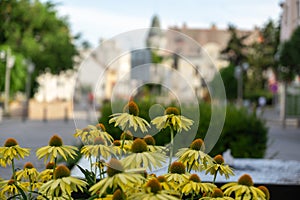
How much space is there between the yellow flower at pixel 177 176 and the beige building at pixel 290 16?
3338cm

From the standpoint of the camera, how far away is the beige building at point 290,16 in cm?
3659

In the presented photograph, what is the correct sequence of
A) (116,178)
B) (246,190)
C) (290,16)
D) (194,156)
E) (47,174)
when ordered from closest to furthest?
(116,178)
(246,190)
(194,156)
(47,174)
(290,16)

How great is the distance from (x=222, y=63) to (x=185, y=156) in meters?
89.1

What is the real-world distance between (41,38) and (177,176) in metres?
44.0

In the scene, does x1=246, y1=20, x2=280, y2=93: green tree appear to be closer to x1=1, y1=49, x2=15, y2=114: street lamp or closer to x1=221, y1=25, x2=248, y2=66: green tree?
x1=221, y1=25, x2=248, y2=66: green tree

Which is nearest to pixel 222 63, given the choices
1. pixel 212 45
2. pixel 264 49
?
pixel 212 45

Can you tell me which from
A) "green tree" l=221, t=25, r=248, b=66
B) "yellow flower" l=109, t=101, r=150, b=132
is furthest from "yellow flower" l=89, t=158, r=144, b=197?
"green tree" l=221, t=25, r=248, b=66

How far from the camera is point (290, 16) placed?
1483 inches

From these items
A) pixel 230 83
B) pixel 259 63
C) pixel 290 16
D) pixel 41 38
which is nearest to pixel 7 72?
pixel 41 38

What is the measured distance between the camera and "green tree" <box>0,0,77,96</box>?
4219 centimetres

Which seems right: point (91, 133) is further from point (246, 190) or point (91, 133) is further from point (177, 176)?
point (246, 190)

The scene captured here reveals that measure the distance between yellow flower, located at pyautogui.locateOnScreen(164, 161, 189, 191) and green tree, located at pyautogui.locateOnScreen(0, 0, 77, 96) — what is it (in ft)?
125

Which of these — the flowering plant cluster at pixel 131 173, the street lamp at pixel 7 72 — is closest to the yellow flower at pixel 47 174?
the flowering plant cluster at pixel 131 173

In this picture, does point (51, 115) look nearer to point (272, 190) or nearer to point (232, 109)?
point (232, 109)
